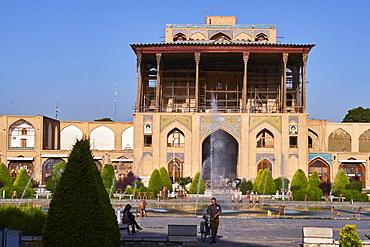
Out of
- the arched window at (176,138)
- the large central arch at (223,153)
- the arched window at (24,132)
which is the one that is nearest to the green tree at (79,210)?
the arched window at (176,138)

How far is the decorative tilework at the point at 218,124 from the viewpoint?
3278 centimetres

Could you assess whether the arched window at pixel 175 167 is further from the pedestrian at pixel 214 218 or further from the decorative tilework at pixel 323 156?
the pedestrian at pixel 214 218

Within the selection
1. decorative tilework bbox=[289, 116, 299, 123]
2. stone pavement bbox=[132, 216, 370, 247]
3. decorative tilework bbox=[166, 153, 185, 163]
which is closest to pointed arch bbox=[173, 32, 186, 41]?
decorative tilework bbox=[166, 153, 185, 163]

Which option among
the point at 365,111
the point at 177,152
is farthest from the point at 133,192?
the point at 365,111

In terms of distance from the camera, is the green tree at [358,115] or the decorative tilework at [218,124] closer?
the decorative tilework at [218,124]

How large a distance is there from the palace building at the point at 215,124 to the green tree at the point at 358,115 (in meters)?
17.6

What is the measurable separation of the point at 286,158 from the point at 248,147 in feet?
7.58

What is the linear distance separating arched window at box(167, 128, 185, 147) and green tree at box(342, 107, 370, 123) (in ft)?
96.5

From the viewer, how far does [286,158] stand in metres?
32.5

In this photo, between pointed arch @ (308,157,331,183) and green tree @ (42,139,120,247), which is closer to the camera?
green tree @ (42,139,120,247)

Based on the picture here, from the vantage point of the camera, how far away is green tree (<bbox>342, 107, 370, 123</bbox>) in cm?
5714

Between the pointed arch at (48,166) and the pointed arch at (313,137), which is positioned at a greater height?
the pointed arch at (313,137)

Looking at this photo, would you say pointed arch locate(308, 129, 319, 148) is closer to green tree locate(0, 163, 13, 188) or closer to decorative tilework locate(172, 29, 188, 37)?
decorative tilework locate(172, 29, 188, 37)

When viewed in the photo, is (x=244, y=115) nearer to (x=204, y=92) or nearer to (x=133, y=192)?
(x=204, y=92)
